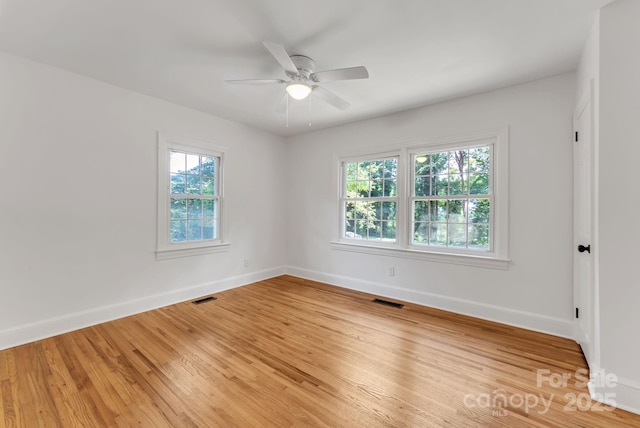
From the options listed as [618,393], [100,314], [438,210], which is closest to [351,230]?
[438,210]

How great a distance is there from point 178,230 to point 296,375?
2649mm

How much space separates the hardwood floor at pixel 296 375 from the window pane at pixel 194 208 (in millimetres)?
1385

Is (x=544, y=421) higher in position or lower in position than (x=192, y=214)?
lower

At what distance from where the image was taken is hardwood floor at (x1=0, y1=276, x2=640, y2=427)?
1660 millimetres

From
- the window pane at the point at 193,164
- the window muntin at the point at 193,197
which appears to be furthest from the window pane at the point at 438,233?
the window pane at the point at 193,164

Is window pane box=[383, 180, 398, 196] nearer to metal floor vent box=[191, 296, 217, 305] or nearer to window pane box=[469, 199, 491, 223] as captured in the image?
window pane box=[469, 199, 491, 223]

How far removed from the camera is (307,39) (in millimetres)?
2201

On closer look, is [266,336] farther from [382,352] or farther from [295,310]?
[382,352]

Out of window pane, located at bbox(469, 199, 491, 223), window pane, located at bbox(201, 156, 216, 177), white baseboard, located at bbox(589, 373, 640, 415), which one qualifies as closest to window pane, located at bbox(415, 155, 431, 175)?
window pane, located at bbox(469, 199, 491, 223)

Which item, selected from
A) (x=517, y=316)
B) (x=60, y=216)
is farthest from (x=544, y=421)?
(x=60, y=216)

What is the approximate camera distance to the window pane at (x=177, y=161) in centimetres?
368

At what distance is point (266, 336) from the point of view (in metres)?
2.69

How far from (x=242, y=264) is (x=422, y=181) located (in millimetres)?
3073

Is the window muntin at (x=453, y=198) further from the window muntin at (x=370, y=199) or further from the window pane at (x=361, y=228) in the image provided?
the window pane at (x=361, y=228)
